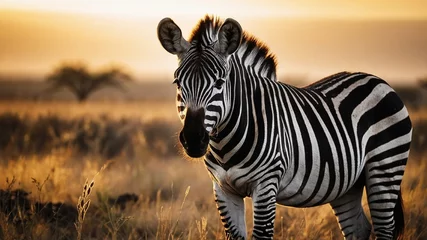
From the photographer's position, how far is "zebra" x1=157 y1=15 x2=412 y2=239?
5199 millimetres

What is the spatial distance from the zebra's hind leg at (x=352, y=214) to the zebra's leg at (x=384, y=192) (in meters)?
0.21

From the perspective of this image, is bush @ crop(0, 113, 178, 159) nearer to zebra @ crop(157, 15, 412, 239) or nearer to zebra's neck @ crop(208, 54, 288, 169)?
zebra @ crop(157, 15, 412, 239)

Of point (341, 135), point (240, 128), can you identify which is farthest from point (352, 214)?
point (240, 128)

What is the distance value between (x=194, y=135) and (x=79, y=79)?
117 feet

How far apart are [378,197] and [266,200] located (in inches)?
62.4

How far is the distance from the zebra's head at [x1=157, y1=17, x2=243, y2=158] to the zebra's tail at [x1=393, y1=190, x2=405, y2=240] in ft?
8.43

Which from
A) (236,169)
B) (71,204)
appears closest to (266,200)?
(236,169)

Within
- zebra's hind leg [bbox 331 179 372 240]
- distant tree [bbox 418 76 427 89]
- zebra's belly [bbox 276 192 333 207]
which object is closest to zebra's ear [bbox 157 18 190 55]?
zebra's belly [bbox 276 192 333 207]

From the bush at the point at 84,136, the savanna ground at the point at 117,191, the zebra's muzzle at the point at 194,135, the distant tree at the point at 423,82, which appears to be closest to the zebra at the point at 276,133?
the zebra's muzzle at the point at 194,135

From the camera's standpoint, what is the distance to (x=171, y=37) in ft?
17.7

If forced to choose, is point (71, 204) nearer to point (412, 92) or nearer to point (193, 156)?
point (193, 156)

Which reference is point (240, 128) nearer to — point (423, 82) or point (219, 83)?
point (219, 83)

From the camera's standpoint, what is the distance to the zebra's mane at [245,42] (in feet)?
17.8

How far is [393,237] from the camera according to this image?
7.06 m
